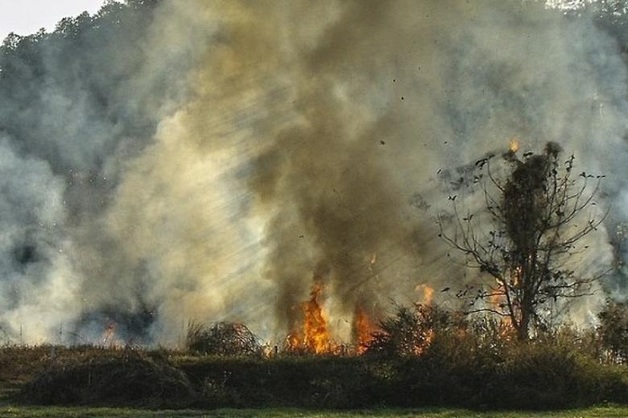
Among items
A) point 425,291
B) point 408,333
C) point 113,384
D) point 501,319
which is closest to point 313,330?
point 425,291

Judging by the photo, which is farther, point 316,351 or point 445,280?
point 445,280

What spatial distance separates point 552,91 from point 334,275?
29.9 ft

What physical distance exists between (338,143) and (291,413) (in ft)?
40.4

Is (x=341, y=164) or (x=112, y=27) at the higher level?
(x=112, y=27)

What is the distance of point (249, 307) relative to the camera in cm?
2728

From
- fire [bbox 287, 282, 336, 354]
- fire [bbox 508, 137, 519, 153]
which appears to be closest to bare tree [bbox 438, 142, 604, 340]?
fire [bbox 508, 137, 519, 153]

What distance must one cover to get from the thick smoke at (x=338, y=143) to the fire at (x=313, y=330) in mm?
468

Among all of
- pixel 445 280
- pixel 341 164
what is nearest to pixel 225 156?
pixel 341 164

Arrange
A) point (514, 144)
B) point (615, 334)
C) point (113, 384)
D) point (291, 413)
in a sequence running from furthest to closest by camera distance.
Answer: point (514, 144), point (615, 334), point (113, 384), point (291, 413)

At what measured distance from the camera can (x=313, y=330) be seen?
76.3ft

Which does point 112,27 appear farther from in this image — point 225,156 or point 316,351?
point 316,351

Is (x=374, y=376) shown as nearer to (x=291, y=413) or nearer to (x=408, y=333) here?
(x=408, y=333)

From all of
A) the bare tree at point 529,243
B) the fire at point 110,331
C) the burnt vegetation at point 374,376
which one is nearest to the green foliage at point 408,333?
the burnt vegetation at point 374,376

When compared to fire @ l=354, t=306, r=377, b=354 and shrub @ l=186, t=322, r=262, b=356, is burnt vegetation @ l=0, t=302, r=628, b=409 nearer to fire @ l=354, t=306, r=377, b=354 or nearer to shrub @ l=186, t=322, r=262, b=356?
shrub @ l=186, t=322, r=262, b=356
